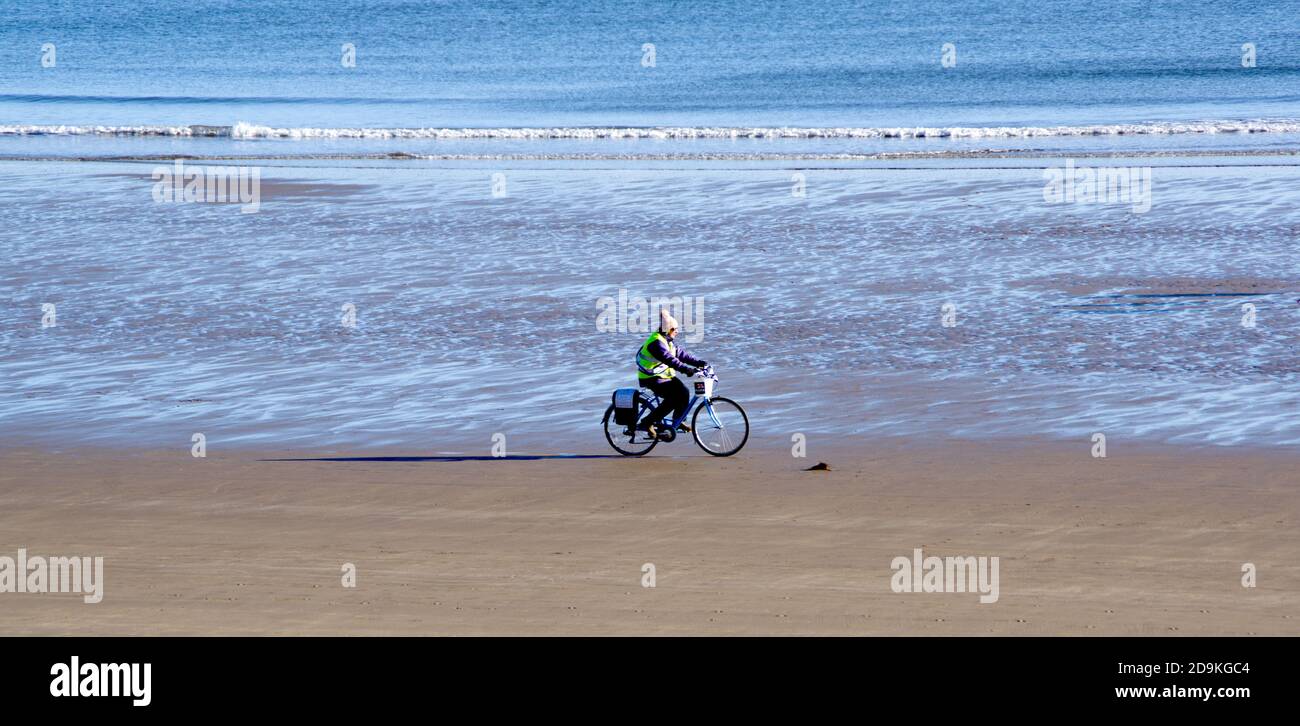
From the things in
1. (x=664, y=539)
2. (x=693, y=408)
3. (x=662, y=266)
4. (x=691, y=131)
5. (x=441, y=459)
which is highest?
(x=691, y=131)

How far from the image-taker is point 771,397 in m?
14.7

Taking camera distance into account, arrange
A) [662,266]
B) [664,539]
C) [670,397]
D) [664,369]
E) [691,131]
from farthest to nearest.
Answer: [691,131], [662,266], [664,369], [670,397], [664,539]

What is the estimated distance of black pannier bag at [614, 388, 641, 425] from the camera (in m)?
12.8

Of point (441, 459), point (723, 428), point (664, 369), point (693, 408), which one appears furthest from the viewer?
point (693, 408)

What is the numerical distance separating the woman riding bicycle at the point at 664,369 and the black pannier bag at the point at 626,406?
190 mm

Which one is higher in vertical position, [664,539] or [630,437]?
[630,437]

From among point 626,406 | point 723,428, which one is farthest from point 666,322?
point 723,428

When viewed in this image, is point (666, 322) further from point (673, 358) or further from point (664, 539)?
point (664, 539)

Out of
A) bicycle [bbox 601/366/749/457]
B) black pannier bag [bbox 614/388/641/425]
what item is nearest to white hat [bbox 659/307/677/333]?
bicycle [bbox 601/366/749/457]

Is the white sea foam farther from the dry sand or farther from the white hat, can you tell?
the dry sand

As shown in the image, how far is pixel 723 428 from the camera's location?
1281cm

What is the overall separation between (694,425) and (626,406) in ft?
1.99
